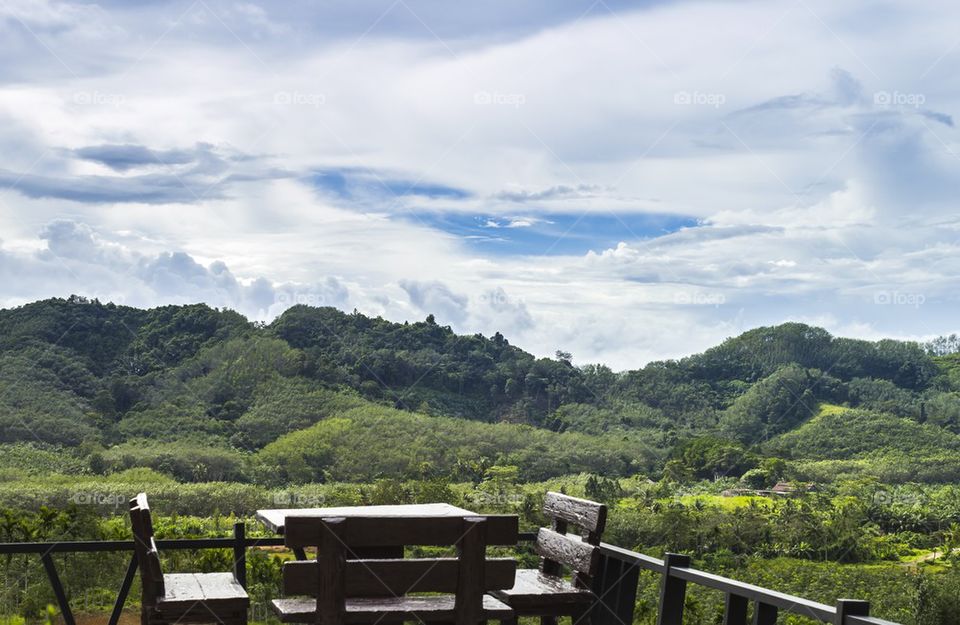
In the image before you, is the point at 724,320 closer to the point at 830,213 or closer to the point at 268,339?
the point at 830,213

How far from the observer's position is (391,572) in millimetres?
2732

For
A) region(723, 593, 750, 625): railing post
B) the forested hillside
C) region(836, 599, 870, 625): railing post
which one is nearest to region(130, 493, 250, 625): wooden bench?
region(723, 593, 750, 625): railing post

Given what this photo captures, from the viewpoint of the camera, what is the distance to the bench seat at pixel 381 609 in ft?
9.07

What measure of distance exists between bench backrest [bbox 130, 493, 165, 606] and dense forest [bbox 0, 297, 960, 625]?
18790 mm

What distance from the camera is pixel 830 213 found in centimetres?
6931

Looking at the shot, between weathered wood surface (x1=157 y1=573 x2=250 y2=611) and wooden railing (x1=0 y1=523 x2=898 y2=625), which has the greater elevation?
wooden railing (x1=0 y1=523 x2=898 y2=625)

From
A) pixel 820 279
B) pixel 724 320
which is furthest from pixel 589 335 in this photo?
pixel 820 279

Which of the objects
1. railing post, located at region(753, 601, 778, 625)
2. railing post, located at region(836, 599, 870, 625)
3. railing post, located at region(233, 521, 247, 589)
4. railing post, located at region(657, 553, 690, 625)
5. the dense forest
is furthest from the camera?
the dense forest

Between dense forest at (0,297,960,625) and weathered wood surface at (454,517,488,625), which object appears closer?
weathered wood surface at (454,517,488,625)

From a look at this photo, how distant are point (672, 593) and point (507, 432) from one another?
39.3 metres

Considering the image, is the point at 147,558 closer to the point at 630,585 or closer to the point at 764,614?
the point at 630,585

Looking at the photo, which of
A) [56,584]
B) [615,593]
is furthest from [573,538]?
[56,584]

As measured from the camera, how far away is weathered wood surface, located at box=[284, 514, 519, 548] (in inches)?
103

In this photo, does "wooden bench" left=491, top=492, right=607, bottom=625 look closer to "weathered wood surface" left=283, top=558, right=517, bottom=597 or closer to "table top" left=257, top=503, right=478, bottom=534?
"table top" left=257, top=503, right=478, bottom=534
